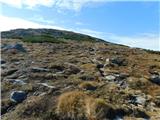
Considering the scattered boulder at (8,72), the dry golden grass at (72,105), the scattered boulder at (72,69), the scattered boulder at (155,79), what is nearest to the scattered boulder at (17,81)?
the scattered boulder at (8,72)

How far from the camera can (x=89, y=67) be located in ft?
79.7

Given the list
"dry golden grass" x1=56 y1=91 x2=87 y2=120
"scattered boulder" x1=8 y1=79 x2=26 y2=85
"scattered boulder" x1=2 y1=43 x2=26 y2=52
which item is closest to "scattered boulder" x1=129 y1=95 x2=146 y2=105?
"dry golden grass" x1=56 y1=91 x2=87 y2=120

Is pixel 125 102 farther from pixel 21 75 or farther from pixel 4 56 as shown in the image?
pixel 4 56

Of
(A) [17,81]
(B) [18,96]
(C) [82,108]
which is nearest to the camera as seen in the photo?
(C) [82,108]

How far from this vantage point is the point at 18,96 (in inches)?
716

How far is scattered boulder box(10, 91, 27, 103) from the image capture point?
17.8 m

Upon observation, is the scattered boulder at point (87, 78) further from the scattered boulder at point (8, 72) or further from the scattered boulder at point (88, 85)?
the scattered boulder at point (8, 72)

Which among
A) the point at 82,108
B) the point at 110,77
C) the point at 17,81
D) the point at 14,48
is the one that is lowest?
the point at 17,81

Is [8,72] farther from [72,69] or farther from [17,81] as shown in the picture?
[72,69]

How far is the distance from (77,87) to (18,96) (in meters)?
3.26

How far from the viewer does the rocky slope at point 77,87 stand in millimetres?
16031

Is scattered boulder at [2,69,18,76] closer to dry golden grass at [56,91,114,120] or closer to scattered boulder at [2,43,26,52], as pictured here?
dry golden grass at [56,91,114,120]

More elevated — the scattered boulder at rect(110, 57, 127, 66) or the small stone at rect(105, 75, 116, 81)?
the scattered boulder at rect(110, 57, 127, 66)

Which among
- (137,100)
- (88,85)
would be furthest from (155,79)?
(88,85)
